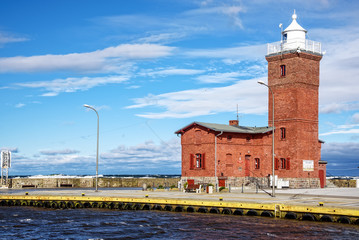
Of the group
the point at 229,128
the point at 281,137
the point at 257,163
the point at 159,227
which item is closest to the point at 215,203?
the point at 159,227

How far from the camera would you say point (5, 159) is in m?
64.6

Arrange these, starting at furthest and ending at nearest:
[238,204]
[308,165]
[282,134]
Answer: [282,134] < [308,165] < [238,204]

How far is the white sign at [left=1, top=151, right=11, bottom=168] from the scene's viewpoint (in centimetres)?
6424

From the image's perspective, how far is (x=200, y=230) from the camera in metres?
26.1

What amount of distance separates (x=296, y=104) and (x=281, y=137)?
4.47m

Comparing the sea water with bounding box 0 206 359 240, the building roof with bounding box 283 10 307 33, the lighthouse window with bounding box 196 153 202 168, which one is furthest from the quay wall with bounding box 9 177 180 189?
the sea water with bounding box 0 206 359 240

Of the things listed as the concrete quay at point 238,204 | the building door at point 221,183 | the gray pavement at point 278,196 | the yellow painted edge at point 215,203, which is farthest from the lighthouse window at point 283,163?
the yellow painted edge at point 215,203

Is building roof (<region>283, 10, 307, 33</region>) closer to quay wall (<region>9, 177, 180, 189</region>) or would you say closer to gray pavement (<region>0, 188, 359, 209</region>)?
gray pavement (<region>0, 188, 359, 209</region>)

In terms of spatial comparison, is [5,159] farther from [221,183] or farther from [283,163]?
[283,163]

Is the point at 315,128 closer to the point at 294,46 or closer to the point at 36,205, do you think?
the point at 294,46

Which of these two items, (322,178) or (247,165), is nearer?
(247,165)

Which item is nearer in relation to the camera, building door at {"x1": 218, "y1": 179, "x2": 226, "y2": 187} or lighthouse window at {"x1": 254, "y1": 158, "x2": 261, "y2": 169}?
building door at {"x1": 218, "y1": 179, "x2": 226, "y2": 187}

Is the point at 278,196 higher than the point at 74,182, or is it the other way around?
the point at 278,196

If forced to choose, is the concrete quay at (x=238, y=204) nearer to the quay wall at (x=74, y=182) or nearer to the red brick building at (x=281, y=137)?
the red brick building at (x=281, y=137)
